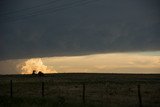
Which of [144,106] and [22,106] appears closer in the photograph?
[22,106]

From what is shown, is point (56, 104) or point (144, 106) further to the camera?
point (144, 106)

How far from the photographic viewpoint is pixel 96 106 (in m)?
21.6

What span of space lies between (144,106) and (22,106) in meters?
9.39

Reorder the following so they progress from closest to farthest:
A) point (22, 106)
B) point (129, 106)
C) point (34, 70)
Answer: point (22, 106)
point (129, 106)
point (34, 70)

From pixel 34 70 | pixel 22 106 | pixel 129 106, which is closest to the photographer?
pixel 22 106

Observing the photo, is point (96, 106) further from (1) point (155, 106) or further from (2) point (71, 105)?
(1) point (155, 106)

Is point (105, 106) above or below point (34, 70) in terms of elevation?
below

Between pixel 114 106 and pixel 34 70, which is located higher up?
pixel 34 70

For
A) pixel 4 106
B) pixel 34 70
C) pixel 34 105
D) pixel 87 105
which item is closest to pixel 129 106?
pixel 87 105

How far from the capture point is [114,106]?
2189 centimetres

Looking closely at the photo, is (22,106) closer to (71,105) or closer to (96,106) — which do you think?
(71,105)

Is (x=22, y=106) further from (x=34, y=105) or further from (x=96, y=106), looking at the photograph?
(x=96, y=106)

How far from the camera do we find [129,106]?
23062 mm

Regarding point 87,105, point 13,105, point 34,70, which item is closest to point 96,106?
point 87,105
